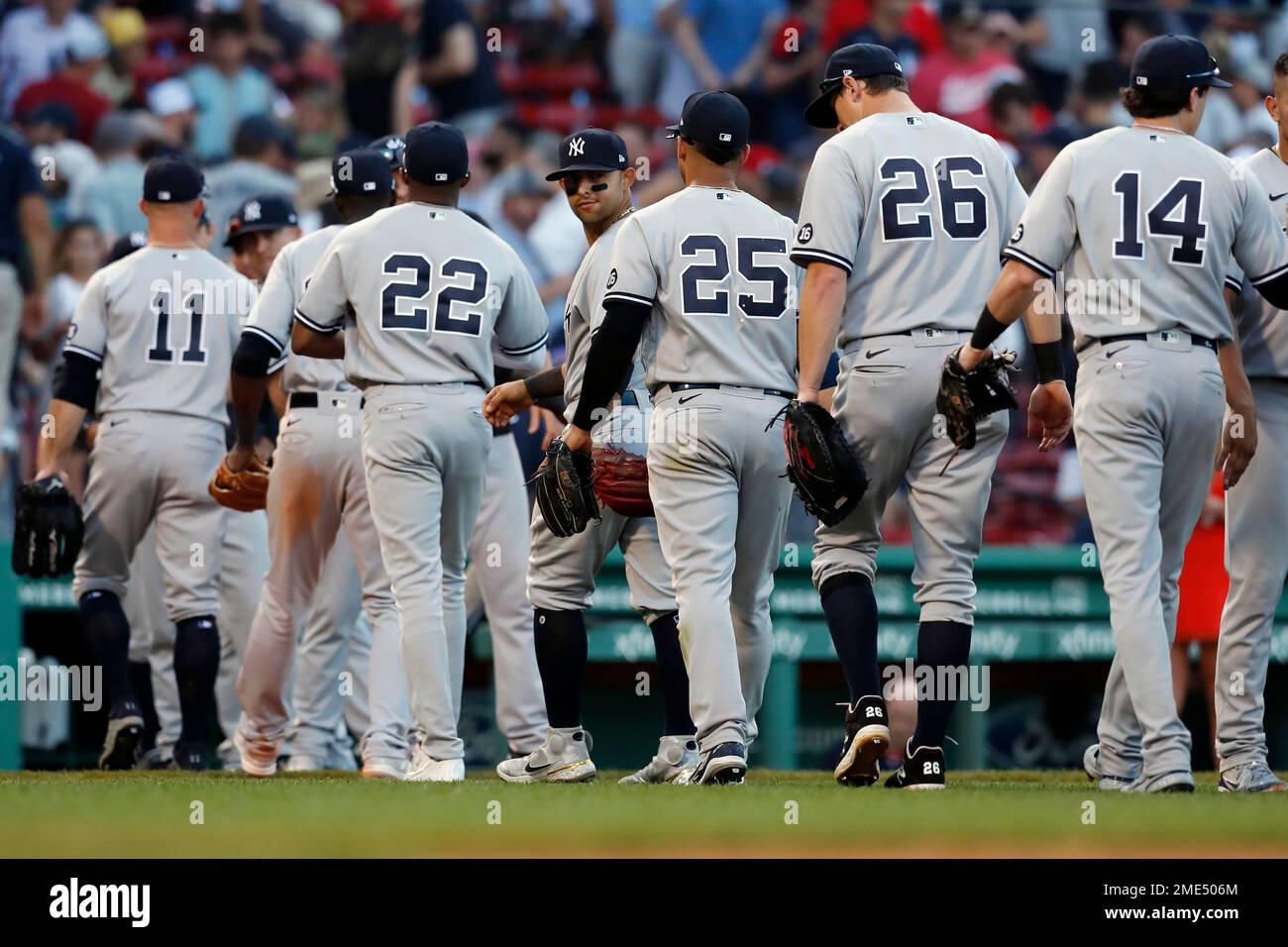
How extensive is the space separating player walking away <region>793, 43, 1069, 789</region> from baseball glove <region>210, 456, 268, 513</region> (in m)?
2.44

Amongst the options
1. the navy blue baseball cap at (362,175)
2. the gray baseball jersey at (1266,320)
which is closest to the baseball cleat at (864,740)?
the gray baseball jersey at (1266,320)

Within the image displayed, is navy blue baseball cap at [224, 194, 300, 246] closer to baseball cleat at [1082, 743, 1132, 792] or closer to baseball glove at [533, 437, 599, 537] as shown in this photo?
baseball glove at [533, 437, 599, 537]

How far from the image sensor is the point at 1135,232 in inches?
213

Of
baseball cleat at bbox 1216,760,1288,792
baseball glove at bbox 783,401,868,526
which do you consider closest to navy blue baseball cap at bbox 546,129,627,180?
baseball glove at bbox 783,401,868,526

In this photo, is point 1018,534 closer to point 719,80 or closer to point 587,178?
point 719,80

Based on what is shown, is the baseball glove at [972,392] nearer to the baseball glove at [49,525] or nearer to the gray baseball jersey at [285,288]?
the gray baseball jersey at [285,288]

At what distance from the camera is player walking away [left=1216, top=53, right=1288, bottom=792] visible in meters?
5.86

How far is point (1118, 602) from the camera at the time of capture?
5.39 m

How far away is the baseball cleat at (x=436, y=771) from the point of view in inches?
245

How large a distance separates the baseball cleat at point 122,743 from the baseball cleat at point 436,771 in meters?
1.57

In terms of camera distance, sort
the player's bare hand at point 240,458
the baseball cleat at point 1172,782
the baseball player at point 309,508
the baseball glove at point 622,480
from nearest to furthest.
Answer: the baseball cleat at point 1172,782 < the baseball glove at point 622,480 < the baseball player at point 309,508 < the player's bare hand at point 240,458

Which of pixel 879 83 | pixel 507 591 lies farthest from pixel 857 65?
pixel 507 591
